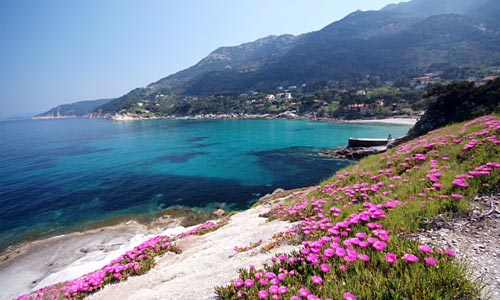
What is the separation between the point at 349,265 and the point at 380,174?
6487 mm

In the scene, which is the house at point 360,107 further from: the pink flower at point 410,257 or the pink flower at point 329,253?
the pink flower at point 410,257

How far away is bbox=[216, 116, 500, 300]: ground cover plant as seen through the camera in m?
3.44

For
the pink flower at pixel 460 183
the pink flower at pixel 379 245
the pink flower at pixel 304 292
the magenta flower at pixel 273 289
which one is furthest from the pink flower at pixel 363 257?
the pink flower at pixel 460 183

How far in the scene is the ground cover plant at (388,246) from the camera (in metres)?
3.44

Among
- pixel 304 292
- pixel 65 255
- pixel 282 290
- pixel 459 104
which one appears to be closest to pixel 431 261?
pixel 304 292

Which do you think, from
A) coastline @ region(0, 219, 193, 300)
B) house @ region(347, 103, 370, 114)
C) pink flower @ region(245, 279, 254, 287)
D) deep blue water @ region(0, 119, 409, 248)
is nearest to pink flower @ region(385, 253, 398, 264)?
pink flower @ region(245, 279, 254, 287)

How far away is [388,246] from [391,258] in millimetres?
568

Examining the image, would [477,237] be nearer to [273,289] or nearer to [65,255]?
[273,289]

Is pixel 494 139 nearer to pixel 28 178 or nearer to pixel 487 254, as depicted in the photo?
pixel 487 254

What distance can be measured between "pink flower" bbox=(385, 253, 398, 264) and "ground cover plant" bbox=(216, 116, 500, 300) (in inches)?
0.7

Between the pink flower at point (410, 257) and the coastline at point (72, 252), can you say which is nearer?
the pink flower at point (410, 257)

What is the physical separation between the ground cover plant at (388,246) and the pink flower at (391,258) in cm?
2

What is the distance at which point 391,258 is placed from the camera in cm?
389

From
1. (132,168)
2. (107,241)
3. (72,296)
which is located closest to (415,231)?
(72,296)
